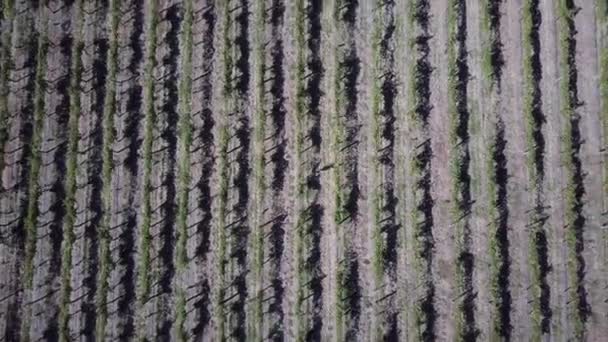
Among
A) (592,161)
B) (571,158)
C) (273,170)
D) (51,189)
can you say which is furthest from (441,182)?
(51,189)

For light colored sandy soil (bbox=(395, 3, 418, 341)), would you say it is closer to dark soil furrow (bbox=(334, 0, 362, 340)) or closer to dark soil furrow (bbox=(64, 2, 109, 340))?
dark soil furrow (bbox=(334, 0, 362, 340))

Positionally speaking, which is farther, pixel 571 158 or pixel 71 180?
pixel 71 180

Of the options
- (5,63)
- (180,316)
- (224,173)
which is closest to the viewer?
(180,316)

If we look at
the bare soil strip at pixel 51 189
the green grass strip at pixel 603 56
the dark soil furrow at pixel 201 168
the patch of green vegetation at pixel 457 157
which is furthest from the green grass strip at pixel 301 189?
the green grass strip at pixel 603 56

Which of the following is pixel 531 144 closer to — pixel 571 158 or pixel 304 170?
pixel 571 158

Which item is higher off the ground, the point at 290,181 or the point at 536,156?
the point at 290,181

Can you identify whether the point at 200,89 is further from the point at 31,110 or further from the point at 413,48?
the point at 413,48

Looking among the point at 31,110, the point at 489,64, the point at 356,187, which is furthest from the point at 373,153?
the point at 31,110

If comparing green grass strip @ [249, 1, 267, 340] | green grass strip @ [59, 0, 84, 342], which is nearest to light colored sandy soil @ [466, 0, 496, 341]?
green grass strip @ [249, 1, 267, 340]
